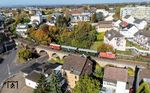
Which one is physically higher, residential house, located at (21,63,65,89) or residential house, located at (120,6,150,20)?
residential house, located at (120,6,150,20)

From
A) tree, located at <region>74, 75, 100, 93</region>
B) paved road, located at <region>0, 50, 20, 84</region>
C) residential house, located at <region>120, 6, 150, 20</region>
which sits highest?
residential house, located at <region>120, 6, 150, 20</region>

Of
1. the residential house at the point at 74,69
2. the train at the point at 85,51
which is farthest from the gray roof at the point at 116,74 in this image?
the train at the point at 85,51


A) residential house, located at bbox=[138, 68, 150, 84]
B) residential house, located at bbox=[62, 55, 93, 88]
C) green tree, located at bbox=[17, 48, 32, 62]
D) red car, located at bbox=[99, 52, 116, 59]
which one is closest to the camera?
residential house, located at bbox=[62, 55, 93, 88]

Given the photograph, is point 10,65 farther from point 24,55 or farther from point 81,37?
point 81,37

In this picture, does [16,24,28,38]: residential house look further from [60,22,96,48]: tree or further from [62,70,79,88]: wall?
[62,70,79,88]: wall

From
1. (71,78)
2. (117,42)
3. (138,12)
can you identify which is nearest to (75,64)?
(71,78)

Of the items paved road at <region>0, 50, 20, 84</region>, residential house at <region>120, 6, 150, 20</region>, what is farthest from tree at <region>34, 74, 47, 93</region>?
residential house at <region>120, 6, 150, 20</region>

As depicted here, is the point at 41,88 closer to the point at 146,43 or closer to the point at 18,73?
the point at 18,73

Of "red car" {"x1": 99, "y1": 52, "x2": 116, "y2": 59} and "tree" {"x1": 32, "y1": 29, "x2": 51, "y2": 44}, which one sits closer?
"red car" {"x1": 99, "y1": 52, "x2": 116, "y2": 59}
